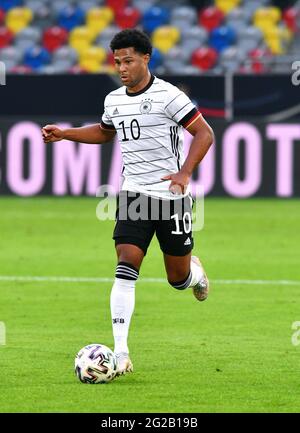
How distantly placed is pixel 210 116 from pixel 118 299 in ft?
46.1

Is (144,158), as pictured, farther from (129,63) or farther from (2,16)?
(2,16)

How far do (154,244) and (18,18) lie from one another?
40.4 ft

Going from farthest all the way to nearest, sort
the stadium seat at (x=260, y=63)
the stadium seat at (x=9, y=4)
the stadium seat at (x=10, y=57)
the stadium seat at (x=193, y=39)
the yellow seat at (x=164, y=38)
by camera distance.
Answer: the stadium seat at (x=9, y=4) → the yellow seat at (x=164, y=38) → the stadium seat at (x=193, y=39) → the stadium seat at (x=10, y=57) → the stadium seat at (x=260, y=63)

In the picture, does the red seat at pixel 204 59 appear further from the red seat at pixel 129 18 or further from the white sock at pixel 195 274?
the white sock at pixel 195 274

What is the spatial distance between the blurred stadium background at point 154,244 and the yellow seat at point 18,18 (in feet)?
0.10

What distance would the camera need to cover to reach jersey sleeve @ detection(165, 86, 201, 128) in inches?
318

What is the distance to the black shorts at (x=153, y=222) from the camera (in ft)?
26.5

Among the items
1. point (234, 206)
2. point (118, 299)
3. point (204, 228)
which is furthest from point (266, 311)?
point (234, 206)

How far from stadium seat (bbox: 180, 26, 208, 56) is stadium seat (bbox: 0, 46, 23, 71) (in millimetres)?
3645

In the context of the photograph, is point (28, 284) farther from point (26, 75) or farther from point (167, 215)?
point (26, 75)

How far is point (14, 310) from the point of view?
1080 centimetres

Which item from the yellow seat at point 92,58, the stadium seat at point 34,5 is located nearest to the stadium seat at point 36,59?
the yellow seat at point 92,58

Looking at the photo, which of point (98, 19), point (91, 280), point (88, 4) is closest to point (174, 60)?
point (98, 19)

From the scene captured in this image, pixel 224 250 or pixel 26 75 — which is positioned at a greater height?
pixel 26 75
